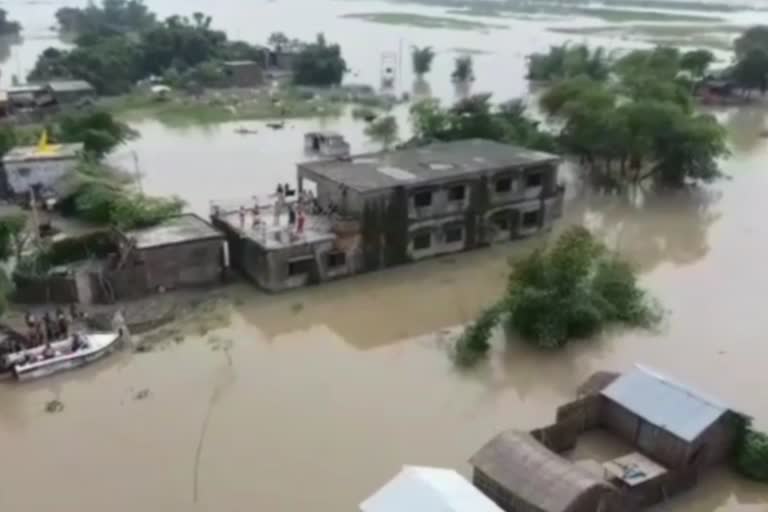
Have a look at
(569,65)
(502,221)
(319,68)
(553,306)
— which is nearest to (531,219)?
(502,221)

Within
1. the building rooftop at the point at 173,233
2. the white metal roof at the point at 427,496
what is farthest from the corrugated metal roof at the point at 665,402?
the building rooftop at the point at 173,233

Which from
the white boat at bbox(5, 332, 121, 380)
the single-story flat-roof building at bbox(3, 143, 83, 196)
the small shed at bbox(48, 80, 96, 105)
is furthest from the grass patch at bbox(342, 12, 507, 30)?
the white boat at bbox(5, 332, 121, 380)

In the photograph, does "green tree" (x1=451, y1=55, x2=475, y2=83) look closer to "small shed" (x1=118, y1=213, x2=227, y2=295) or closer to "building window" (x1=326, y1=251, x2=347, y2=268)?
"building window" (x1=326, y1=251, x2=347, y2=268)

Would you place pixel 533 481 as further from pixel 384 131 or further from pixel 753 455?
pixel 384 131

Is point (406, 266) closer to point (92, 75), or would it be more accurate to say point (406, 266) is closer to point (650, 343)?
point (650, 343)

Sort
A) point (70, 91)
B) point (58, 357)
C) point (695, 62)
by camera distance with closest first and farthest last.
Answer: point (58, 357) < point (70, 91) < point (695, 62)

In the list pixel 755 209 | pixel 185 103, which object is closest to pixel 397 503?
pixel 755 209
